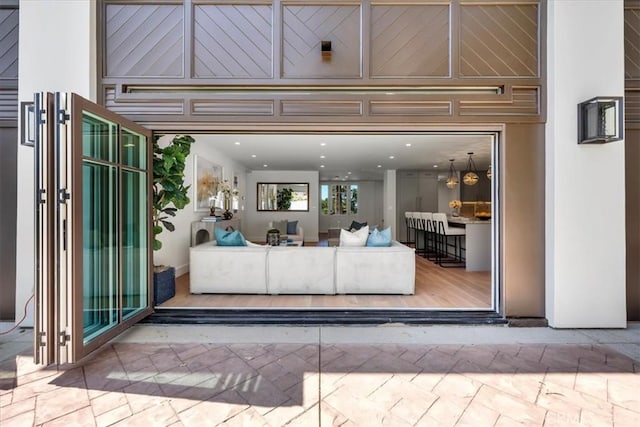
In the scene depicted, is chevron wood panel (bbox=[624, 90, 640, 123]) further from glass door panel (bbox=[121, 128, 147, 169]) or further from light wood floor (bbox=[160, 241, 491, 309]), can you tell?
glass door panel (bbox=[121, 128, 147, 169])

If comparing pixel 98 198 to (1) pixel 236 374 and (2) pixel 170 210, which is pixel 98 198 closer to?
(2) pixel 170 210

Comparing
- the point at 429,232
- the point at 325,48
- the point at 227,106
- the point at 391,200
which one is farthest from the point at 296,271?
the point at 391,200

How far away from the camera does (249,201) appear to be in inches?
414

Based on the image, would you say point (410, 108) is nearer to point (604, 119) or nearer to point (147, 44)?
point (604, 119)

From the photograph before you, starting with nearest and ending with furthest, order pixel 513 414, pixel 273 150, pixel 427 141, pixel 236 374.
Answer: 1. pixel 513 414
2. pixel 236 374
3. pixel 427 141
4. pixel 273 150

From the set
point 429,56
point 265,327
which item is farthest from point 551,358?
point 429,56

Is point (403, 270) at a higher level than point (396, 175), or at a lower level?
lower

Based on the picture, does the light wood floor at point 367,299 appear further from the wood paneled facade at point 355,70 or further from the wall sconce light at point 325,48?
the wall sconce light at point 325,48

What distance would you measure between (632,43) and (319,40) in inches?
135

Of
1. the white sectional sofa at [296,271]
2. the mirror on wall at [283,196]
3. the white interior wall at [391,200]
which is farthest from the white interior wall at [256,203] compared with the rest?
the white sectional sofa at [296,271]

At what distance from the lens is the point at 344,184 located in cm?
1336

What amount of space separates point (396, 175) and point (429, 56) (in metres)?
7.57

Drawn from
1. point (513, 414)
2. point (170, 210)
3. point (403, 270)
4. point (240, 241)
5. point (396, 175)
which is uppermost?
point (396, 175)

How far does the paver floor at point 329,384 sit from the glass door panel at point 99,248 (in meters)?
0.32
